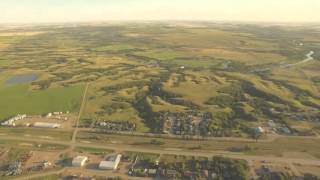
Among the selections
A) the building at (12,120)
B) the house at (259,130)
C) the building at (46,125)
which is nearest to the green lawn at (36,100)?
the building at (12,120)

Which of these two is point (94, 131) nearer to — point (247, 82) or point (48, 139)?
point (48, 139)

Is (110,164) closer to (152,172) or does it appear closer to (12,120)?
(152,172)

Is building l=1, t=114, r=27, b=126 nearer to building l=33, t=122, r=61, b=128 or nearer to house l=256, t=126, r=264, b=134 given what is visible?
building l=33, t=122, r=61, b=128

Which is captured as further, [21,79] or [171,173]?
[21,79]

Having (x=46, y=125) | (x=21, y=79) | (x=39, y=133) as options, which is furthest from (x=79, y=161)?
(x=21, y=79)

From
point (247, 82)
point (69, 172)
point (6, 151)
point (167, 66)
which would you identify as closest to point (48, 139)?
point (6, 151)

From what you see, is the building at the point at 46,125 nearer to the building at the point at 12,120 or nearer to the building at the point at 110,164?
the building at the point at 12,120
